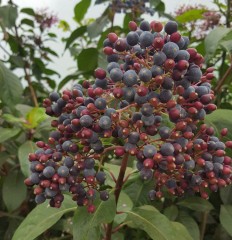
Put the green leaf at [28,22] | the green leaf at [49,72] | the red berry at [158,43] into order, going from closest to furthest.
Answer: the red berry at [158,43] < the green leaf at [28,22] < the green leaf at [49,72]

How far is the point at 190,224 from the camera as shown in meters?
1.51

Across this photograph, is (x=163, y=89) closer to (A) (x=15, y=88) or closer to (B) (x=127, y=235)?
(B) (x=127, y=235)

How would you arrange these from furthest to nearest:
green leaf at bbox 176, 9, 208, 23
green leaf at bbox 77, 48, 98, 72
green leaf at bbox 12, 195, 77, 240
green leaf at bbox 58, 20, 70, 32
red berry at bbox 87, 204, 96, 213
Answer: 1. green leaf at bbox 58, 20, 70, 32
2. green leaf at bbox 77, 48, 98, 72
3. green leaf at bbox 176, 9, 208, 23
4. green leaf at bbox 12, 195, 77, 240
5. red berry at bbox 87, 204, 96, 213

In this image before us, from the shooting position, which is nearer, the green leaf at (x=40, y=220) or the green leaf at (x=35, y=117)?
the green leaf at (x=40, y=220)

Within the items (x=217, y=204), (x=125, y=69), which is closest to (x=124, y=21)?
(x=217, y=204)

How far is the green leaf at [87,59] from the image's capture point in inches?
94.0

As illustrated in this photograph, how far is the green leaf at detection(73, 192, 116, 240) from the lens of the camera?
3.34 ft

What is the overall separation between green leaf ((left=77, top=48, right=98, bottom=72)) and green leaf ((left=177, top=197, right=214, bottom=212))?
1.11 metres

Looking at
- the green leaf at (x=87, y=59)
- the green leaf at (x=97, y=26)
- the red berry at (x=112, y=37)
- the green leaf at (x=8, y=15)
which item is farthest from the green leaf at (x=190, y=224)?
the green leaf at (x=8, y=15)

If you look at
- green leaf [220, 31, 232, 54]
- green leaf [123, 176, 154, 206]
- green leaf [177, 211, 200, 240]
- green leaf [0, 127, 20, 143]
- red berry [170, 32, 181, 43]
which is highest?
red berry [170, 32, 181, 43]

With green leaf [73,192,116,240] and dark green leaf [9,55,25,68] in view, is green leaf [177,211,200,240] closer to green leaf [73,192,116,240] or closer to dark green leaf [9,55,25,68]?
green leaf [73,192,116,240]

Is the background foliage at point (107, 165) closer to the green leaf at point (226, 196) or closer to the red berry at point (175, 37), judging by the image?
the green leaf at point (226, 196)

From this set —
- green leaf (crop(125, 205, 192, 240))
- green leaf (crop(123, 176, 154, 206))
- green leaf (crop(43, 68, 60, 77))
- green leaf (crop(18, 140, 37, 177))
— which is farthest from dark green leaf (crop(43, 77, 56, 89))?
green leaf (crop(125, 205, 192, 240))

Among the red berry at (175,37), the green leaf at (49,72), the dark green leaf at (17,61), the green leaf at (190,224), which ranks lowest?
the green leaf at (49,72)
